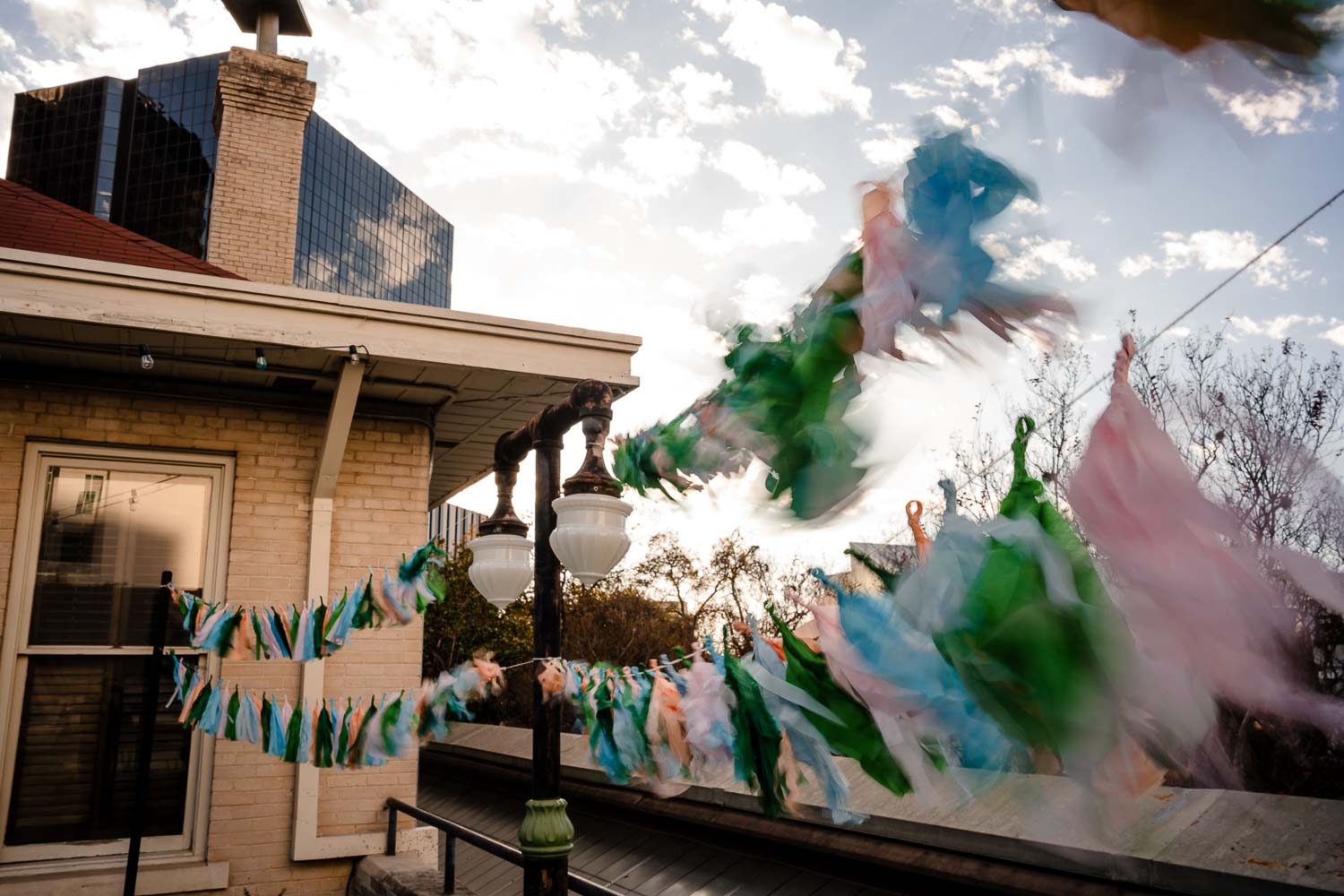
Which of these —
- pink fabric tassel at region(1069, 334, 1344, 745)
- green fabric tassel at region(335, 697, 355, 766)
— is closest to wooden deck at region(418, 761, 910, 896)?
green fabric tassel at region(335, 697, 355, 766)

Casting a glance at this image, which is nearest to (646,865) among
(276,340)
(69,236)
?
(276,340)

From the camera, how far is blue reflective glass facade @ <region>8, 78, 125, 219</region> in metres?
67.5

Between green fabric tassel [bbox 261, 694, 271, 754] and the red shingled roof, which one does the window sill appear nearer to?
green fabric tassel [bbox 261, 694, 271, 754]

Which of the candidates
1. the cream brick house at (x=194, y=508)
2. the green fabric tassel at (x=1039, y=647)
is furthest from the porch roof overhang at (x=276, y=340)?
the green fabric tassel at (x=1039, y=647)

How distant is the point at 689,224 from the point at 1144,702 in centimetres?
165

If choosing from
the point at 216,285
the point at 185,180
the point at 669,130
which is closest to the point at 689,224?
the point at 669,130

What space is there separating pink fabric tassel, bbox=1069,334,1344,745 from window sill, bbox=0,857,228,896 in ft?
17.5

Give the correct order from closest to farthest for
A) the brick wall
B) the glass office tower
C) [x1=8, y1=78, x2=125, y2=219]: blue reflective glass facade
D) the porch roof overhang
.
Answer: the porch roof overhang
the brick wall
the glass office tower
[x1=8, y1=78, x2=125, y2=219]: blue reflective glass facade

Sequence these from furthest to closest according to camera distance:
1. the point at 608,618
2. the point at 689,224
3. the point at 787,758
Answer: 1. the point at 608,618
2. the point at 689,224
3. the point at 787,758

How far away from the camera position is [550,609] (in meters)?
3.20

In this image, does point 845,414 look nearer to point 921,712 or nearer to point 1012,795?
point 921,712

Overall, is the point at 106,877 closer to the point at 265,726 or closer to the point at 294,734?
the point at 265,726

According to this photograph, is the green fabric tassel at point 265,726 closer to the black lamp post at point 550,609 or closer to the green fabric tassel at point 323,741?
the green fabric tassel at point 323,741

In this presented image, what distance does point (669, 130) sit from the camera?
2711mm
